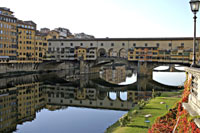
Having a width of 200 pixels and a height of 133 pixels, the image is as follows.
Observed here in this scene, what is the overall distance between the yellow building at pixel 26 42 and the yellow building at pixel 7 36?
2.37 m

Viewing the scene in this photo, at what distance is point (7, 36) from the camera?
5594 centimetres

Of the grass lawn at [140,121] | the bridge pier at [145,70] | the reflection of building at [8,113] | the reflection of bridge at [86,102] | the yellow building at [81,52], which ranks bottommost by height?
the reflection of bridge at [86,102]

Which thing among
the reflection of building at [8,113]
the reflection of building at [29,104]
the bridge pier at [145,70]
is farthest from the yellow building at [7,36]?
the bridge pier at [145,70]

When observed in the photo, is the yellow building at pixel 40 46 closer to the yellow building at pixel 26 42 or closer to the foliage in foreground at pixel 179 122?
the yellow building at pixel 26 42

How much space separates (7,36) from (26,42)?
776cm

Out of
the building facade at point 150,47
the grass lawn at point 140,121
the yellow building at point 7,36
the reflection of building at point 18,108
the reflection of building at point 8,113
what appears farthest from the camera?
the building facade at point 150,47

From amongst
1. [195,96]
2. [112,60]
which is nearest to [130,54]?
[112,60]

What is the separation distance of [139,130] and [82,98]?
1770cm

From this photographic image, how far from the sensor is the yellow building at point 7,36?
53844mm

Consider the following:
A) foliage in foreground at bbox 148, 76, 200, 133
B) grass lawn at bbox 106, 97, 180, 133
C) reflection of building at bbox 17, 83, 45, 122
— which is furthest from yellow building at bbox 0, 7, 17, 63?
foliage in foreground at bbox 148, 76, 200, 133

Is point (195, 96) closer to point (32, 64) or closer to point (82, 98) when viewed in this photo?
point (82, 98)

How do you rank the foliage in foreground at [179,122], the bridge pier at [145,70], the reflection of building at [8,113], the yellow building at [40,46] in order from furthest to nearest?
the yellow building at [40,46] → the bridge pier at [145,70] → the reflection of building at [8,113] → the foliage in foreground at [179,122]

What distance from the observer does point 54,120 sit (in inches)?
768

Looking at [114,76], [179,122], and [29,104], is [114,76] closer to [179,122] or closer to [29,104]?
[29,104]
